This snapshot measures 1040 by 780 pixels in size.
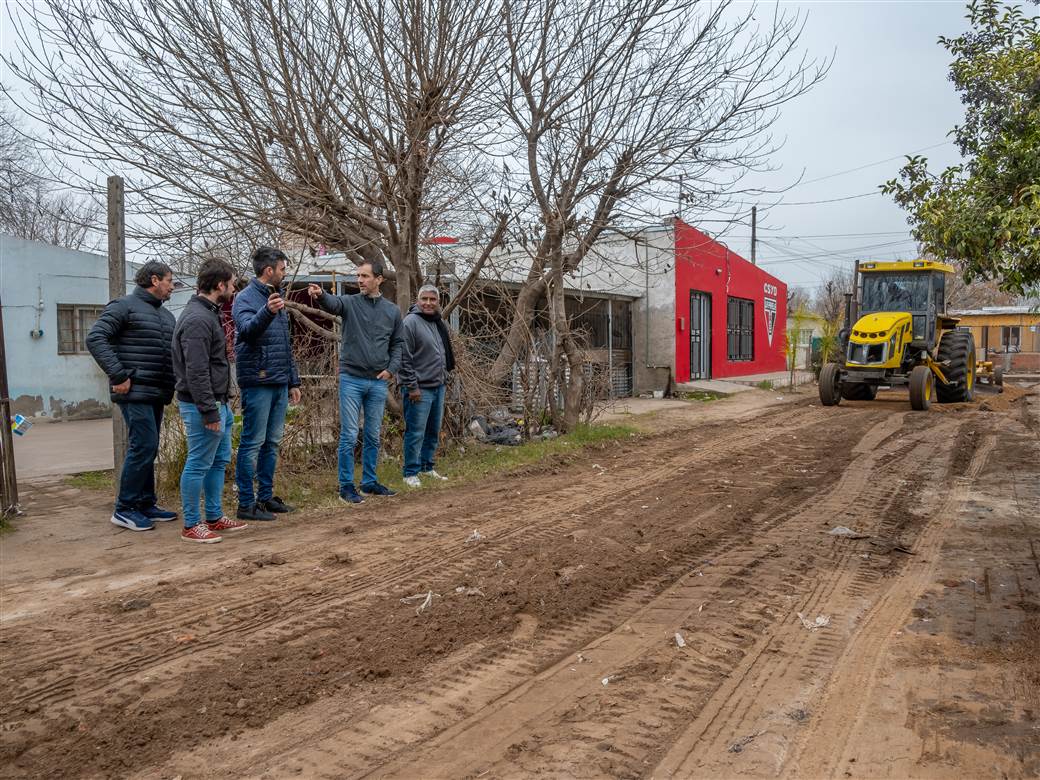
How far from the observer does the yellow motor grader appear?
52.4 ft

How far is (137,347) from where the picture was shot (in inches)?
240

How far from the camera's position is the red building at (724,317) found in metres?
21.0

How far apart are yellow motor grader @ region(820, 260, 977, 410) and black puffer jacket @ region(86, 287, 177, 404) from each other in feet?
45.1

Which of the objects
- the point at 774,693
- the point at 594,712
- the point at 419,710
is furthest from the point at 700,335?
the point at 419,710

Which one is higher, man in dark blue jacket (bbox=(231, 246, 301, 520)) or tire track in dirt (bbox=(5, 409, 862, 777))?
man in dark blue jacket (bbox=(231, 246, 301, 520))

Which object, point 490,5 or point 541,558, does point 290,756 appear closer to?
point 541,558

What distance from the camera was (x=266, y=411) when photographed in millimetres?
6402

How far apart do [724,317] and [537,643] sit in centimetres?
2184

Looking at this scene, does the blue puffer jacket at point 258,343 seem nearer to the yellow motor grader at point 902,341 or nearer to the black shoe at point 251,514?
the black shoe at point 251,514

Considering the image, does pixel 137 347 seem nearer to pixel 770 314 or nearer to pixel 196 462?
pixel 196 462

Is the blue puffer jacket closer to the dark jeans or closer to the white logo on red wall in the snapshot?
the dark jeans

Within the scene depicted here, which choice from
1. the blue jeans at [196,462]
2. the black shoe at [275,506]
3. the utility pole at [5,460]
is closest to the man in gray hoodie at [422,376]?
the black shoe at [275,506]

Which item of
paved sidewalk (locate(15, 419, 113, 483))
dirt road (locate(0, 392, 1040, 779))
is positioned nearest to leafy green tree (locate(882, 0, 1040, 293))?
dirt road (locate(0, 392, 1040, 779))

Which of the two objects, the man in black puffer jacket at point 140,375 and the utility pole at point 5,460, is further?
the utility pole at point 5,460
